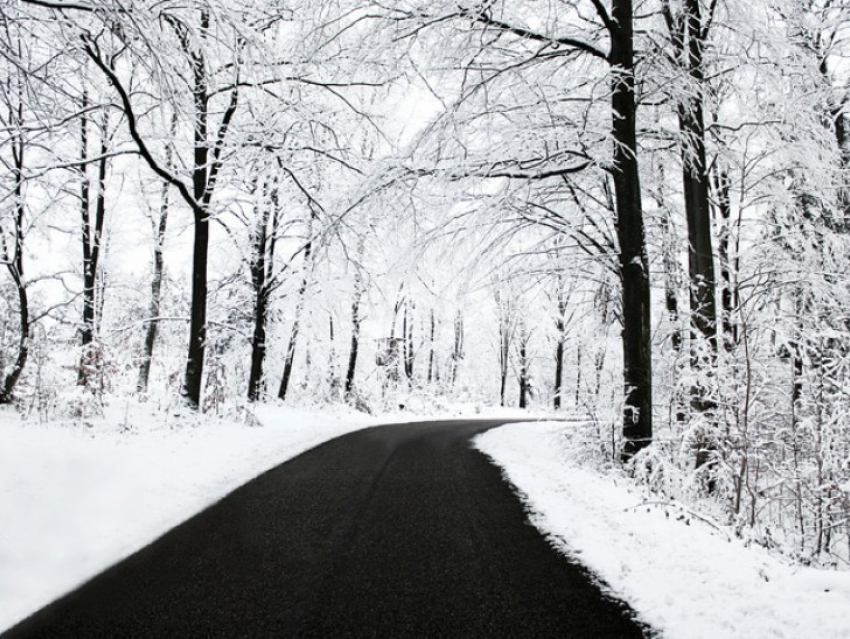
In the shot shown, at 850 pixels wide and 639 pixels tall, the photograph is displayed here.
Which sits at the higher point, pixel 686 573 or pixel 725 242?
pixel 725 242

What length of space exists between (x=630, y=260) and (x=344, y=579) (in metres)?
6.02

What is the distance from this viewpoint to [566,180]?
26.9ft

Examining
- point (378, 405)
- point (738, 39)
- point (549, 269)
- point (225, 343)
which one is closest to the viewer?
point (738, 39)

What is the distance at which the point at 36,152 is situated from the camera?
1148 centimetres

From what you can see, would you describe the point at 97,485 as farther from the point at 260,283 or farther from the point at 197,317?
the point at 260,283

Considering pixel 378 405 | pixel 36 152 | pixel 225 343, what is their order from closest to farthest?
pixel 36 152
pixel 225 343
pixel 378 405

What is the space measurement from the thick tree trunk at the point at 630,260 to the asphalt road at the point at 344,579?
2913 mm

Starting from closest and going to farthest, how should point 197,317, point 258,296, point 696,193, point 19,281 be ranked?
point 696,193 < point 19,281 < point 197,317 < point 258,296

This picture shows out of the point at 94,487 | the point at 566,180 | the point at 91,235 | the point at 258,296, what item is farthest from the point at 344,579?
the point at 91,235

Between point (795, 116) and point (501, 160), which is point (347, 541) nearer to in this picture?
point (501, 160)

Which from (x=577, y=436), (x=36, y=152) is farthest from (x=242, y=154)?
(x=577, y=436)

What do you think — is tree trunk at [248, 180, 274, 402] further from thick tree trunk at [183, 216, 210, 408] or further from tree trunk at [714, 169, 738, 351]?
tree trunk at [714, 169, 738, 351]

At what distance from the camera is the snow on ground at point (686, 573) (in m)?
2.70

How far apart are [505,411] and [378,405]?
9868 millimetres
